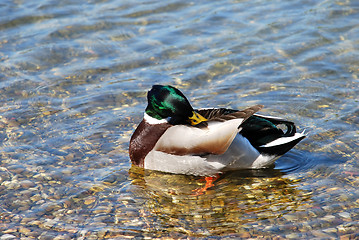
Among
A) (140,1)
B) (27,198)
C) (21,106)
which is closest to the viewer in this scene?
(27,198)

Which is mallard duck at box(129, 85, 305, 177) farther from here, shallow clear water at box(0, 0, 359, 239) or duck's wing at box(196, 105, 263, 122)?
shallow clear water at box(0, 0, 359, 239)

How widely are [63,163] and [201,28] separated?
4791mm

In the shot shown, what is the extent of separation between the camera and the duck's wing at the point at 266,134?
6.19 m

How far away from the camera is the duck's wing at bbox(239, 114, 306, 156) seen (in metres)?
6.19

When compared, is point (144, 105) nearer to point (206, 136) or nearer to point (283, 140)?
point (206, 136)

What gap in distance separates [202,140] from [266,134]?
0.80m

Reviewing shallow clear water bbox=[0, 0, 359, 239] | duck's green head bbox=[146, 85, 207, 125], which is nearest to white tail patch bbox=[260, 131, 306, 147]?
shallow clear water bbox=[0, 0, 359, 239]

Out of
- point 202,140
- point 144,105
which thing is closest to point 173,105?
point 202,140

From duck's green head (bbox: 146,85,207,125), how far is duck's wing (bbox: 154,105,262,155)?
0.15 metres

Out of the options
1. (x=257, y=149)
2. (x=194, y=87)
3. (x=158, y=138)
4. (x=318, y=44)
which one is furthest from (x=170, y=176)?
(x=318, y=44)

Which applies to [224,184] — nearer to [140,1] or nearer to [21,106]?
[21,106]

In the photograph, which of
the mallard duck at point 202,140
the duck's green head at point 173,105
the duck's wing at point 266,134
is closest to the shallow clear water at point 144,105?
the mallard duck at point 202,140

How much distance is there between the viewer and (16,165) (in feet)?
21.6

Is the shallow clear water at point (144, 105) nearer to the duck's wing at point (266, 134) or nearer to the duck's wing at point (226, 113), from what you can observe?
the duck's wing at point (266, 134)
